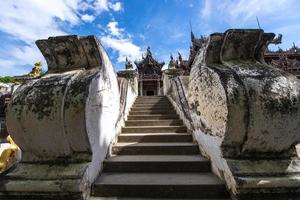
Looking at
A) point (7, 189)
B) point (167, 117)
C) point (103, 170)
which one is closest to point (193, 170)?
point (103, 170)

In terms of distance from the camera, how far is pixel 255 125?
238cm

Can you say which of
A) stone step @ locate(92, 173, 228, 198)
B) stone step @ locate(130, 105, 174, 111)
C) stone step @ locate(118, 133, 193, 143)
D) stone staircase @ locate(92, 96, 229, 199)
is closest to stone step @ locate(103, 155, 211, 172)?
stone staircase @ locate(92, 96, 229, 199)

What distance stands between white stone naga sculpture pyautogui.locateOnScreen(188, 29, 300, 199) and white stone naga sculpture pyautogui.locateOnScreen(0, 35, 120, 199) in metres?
1.42

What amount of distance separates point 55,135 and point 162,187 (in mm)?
1259

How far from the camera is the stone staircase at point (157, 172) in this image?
2.67 meters

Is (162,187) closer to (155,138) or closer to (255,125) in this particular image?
(255,125)

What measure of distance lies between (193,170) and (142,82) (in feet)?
101

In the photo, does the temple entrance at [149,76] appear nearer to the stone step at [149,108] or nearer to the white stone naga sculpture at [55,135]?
the stone step at [149,108]

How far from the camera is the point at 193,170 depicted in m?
3.22

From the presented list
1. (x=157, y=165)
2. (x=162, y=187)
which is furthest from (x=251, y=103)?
(x=157, y=165)

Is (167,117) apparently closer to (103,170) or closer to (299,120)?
(103,170)

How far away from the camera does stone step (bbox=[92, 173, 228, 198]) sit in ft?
8.64

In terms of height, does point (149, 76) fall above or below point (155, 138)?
above

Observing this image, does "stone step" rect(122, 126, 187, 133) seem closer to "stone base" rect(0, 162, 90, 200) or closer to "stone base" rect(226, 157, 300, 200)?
"stone base" rect(0, 162, 90, 200)
